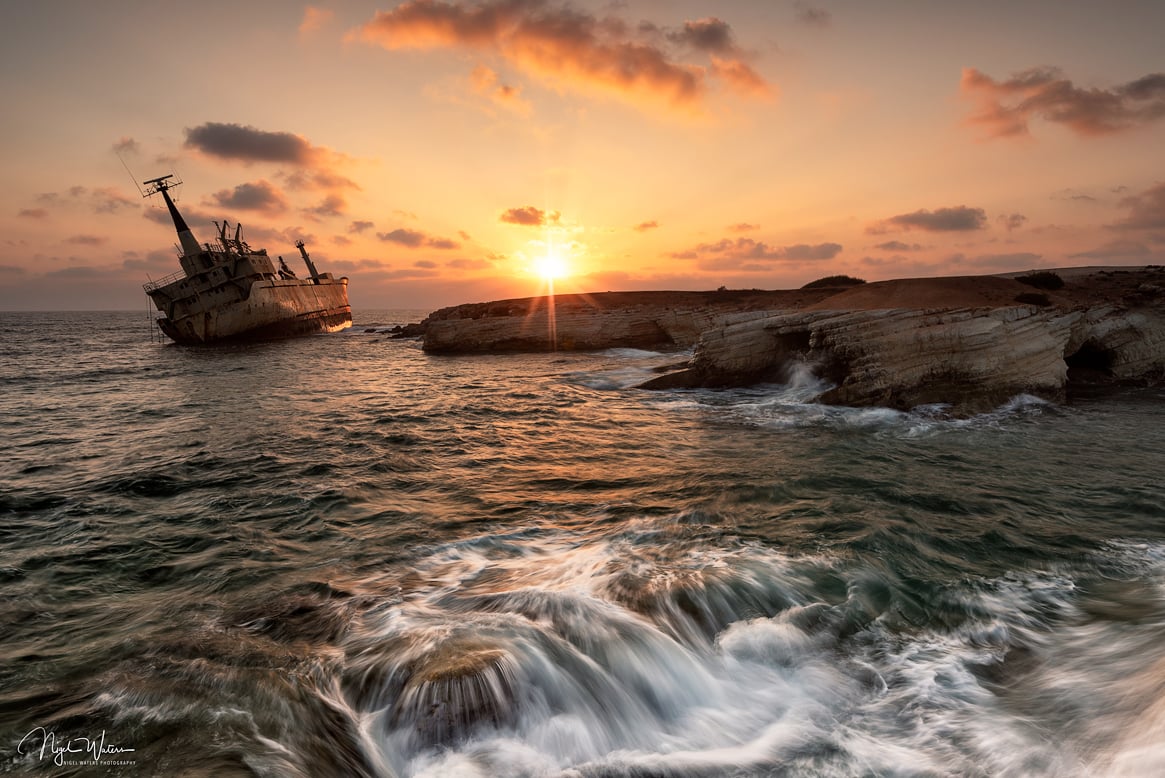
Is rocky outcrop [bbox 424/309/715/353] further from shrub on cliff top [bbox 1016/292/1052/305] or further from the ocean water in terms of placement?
the ocean water

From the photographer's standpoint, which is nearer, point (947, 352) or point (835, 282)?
point (947, 352)

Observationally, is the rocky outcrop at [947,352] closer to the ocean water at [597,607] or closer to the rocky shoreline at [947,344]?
the rocky shoreline at [947,344]

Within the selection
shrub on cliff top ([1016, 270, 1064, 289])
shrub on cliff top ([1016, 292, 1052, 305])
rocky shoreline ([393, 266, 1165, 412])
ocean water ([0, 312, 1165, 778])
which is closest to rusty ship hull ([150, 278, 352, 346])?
ocean water ([0, 312, 1165, 778])

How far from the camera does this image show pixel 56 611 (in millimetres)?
6660

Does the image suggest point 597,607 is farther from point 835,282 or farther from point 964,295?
Answer: point 835,282

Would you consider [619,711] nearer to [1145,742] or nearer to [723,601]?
[723,601]
